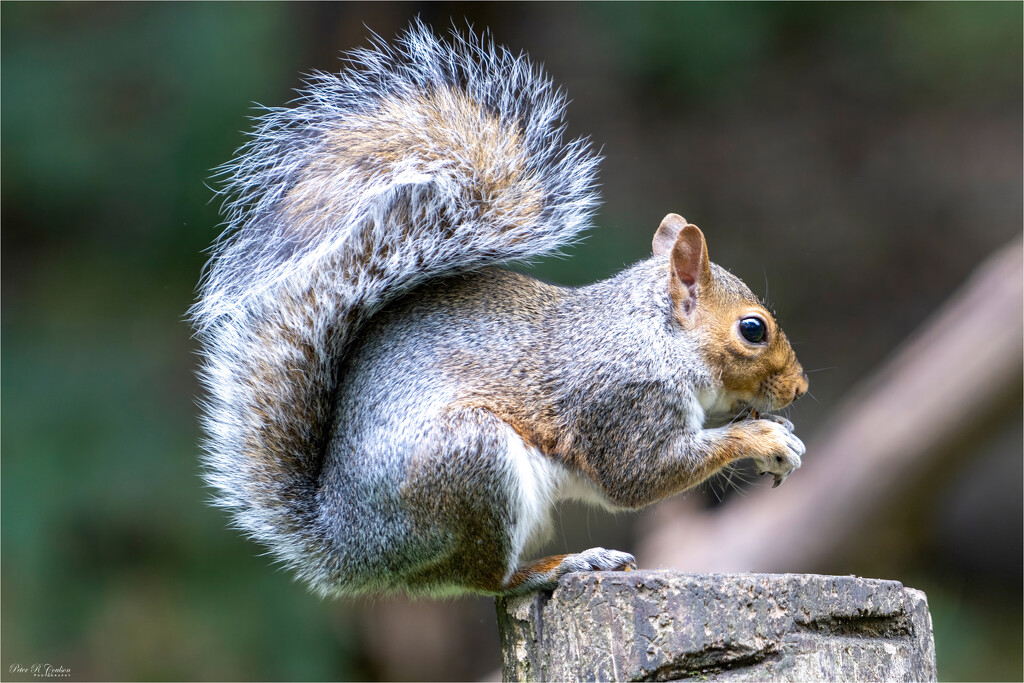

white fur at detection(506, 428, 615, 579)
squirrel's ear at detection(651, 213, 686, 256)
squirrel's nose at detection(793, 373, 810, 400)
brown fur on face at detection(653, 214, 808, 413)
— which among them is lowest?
white fur at detection(506, 428, 615, 579)

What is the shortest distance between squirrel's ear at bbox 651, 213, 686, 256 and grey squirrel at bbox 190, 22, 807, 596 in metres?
0.15

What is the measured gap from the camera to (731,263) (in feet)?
A: 13.9

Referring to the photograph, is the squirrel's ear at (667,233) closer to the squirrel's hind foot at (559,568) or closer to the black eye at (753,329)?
the black eye at (753,329)

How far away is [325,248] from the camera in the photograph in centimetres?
168

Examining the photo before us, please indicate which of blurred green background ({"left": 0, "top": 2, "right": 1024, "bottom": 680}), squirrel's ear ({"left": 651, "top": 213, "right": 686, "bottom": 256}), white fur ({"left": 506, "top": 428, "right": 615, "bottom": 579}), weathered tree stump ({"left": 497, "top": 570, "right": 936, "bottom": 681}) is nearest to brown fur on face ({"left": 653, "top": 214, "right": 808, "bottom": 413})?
squirrel's ear ({"left": 651, "top": 213, "right": 686, "bottom": 256})

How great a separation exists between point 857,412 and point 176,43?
2644 mm

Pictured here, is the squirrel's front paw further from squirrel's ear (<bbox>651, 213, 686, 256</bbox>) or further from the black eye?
squirrel's ear (<bbox>651, 213, 686, 256</bbox>)

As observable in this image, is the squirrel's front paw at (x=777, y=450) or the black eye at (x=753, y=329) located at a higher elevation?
the black eye at (x=753, y=329)

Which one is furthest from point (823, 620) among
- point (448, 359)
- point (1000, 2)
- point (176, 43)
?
point (1000, 2)

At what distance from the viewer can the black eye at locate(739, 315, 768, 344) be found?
73.1 inches

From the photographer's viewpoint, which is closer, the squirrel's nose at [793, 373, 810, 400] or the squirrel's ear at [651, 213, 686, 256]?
the squirrel's nose at [793, 373, 810, 400]

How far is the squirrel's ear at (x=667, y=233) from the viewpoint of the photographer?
80.1 inches

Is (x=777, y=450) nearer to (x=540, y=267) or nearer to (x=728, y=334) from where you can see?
(x=728, y=334)

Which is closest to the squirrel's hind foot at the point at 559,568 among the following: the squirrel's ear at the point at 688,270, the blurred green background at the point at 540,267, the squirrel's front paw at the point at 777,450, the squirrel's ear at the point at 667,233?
the squirrel's front paw at the point at 777,450
